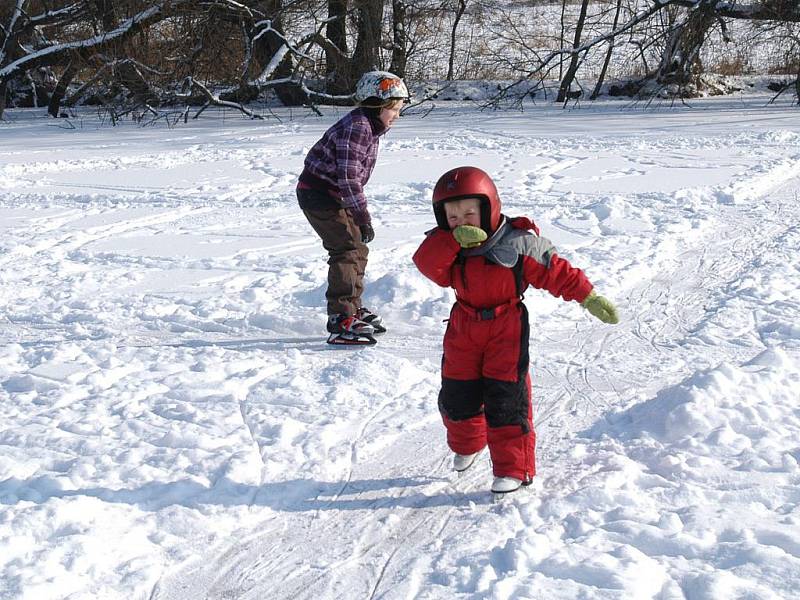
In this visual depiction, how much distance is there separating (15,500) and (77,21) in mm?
16502

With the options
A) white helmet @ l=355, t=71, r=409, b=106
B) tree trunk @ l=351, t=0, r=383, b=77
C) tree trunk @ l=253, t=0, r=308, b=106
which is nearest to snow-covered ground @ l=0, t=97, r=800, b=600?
white helmet @ l=355, t=71, r=409, b=106

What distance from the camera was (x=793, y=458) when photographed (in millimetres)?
3100

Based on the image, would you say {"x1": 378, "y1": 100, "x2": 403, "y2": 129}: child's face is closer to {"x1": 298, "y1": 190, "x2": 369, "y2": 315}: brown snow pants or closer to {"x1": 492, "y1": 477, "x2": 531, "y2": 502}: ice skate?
{"x1": 298, "y1": 190, "x2": 369, "y2": 315}: brown snow pants

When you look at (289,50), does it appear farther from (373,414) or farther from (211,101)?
(373,414)

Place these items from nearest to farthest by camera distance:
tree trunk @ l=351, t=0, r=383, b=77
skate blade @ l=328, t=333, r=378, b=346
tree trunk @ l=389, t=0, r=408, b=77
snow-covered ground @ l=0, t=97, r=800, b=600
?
snow-covered ground @ l=0, t=97, r=800, b=600 < skate blade @ l=328, t=333, r=378, b=346 < tree trunk @ l=351, t=0, r=383, b=77 < tree trunk @ l=389, t=0, r=408, b=77

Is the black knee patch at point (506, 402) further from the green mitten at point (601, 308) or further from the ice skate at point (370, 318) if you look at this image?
the ice skate at point (370, 318)

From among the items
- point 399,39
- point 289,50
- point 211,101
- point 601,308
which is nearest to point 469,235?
point 601,308

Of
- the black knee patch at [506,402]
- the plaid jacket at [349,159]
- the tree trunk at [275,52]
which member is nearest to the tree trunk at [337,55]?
the tree trunk at [275,52]

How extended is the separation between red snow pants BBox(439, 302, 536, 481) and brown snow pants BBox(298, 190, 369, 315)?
67.1 inches

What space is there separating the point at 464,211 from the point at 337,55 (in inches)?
579

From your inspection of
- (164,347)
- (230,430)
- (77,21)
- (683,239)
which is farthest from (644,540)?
(77,21)

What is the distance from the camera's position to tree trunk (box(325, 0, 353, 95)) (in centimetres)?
1686

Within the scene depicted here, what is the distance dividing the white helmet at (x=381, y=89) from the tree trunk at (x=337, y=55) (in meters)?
12.9

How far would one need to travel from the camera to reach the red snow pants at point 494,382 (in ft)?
9.77
